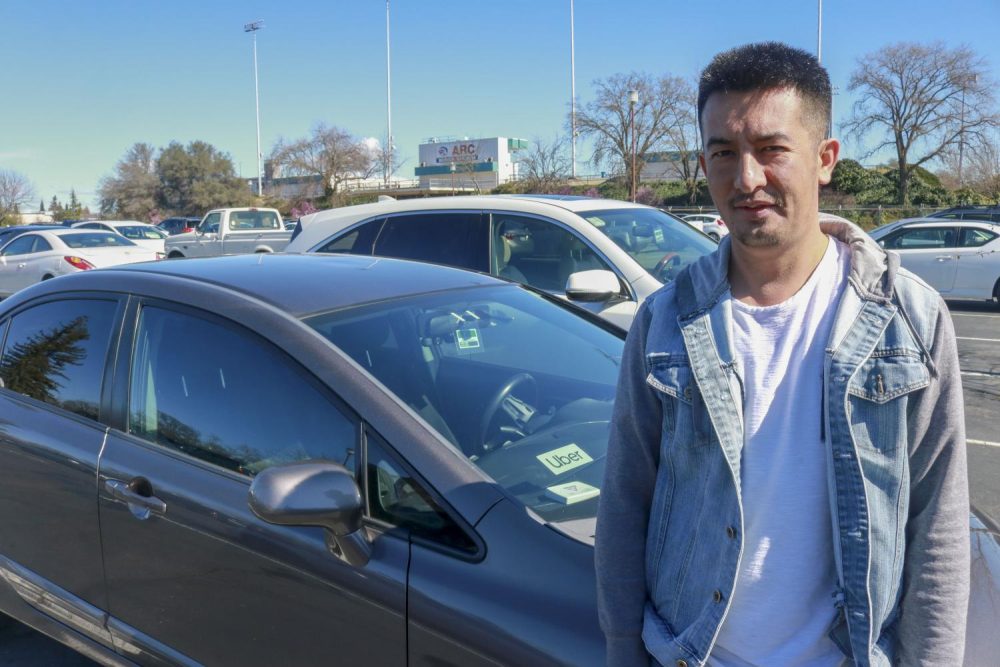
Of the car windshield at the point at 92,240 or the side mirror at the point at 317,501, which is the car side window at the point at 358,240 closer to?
the side mirror at the point at 317,501

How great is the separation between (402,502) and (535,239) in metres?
4.02

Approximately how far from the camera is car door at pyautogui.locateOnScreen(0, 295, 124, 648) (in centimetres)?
272

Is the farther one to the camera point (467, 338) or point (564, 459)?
point (467, 338)

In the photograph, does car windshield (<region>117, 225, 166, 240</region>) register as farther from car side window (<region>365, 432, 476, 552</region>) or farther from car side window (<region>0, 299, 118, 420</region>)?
car side window (<region>365, 432, 476, 552</region>)

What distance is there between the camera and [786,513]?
1.38m

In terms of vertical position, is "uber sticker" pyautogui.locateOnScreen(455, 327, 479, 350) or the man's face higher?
the man's face

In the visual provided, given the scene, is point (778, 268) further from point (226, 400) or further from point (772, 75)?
point (226, 400)

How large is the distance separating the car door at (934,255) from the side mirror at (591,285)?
10.2 meters

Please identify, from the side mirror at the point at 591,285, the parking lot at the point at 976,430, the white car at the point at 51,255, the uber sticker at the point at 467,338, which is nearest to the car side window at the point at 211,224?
the white car at the point at 51,255

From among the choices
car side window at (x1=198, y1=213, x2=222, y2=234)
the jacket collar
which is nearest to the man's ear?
the jacket collar

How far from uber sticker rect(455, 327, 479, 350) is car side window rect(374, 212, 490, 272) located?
3004 millimetres

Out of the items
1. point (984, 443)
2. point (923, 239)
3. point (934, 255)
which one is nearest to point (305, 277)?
point (984, 443)

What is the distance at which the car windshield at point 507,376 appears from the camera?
7.52 ft

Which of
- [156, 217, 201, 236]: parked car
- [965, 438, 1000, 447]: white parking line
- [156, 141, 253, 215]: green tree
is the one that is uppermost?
[156, 141, 253, 215]: green tree
